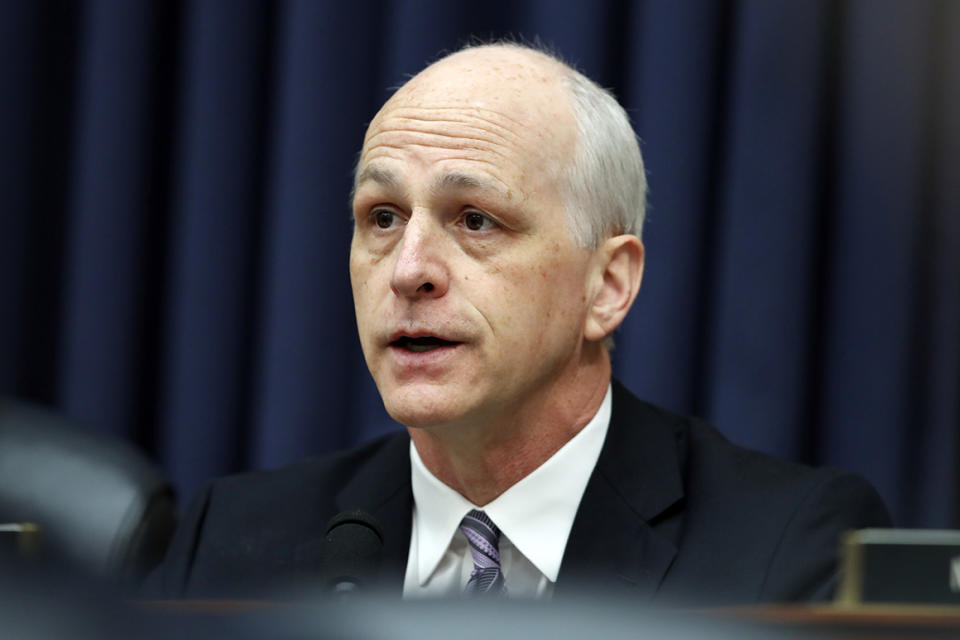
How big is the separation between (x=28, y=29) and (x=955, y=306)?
6.30 ft

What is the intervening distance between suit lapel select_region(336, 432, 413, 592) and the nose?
0.33 m

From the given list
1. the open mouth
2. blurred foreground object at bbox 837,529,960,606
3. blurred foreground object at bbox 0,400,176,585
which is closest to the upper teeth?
the open mouth

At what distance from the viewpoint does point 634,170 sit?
1820 mm

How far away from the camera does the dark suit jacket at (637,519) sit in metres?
1.58

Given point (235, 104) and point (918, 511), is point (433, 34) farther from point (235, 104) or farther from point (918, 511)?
point (918, 511)

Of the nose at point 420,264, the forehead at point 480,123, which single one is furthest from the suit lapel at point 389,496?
the forehead at point 480,123

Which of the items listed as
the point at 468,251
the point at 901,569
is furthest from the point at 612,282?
the point at 901,569

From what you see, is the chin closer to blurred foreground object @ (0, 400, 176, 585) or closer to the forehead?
the forehead

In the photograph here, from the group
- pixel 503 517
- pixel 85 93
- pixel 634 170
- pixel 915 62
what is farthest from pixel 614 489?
pixel 85 93

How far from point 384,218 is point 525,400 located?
0.32 m

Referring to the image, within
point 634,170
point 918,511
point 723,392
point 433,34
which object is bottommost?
point 918,511

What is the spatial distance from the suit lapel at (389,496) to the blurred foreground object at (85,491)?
289 mm

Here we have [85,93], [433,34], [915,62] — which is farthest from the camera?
[85,93]

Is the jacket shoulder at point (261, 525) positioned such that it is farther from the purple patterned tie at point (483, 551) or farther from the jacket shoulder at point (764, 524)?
the jacket shoulder at point (764, 524)
